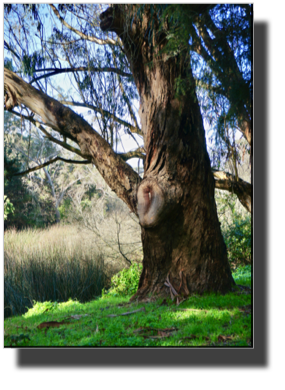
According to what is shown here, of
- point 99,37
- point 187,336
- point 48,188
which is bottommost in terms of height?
point 187,336

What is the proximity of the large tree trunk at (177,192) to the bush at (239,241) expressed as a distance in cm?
178

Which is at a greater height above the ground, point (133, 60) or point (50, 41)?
point (50, 41)

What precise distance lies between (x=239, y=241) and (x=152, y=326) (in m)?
2.69

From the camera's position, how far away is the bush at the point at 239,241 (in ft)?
14.1

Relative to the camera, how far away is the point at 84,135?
288 centimetres

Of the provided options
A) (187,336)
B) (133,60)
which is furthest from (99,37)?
(187,336)

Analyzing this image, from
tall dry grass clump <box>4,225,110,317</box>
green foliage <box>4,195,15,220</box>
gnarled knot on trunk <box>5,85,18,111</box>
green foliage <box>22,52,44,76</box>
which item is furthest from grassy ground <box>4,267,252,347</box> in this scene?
green foliage <box>22,52,44,76</box>

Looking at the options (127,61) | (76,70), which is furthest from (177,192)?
(76,70)

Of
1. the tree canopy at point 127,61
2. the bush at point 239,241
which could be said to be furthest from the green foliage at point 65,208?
the bush at point 239,241

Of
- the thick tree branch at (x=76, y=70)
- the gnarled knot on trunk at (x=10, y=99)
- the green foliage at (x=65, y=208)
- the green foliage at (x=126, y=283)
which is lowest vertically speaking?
the green foliage at (x=126, y=283)

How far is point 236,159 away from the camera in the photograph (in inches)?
105

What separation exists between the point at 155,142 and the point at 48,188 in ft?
12.3

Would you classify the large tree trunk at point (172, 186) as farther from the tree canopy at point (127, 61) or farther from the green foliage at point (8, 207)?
the green foliage at point (8, 207)
